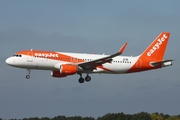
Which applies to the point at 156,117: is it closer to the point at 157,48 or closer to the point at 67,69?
the point at 157,48

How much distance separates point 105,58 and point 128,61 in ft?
21.6

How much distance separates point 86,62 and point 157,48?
14.6 m

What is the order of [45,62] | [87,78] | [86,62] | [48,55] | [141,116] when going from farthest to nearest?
[141,116], [87,78], [86,62], [48,55], [45,62]

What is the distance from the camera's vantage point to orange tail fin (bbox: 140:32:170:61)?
74.9 metres

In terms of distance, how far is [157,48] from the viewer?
76125 millimetres

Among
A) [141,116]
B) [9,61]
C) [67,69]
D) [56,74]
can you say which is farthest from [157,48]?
[141,116]

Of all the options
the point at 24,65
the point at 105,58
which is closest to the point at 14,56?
the point at 24,65

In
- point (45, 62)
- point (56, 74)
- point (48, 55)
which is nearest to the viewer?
point (45, 62)

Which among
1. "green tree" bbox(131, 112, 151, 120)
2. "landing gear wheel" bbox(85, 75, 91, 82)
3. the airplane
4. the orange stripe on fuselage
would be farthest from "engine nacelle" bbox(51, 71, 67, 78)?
"green tree" bbox(131, 112, 151, 120)

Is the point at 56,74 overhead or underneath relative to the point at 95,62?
underneath

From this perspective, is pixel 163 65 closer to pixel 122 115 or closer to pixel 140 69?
pixel 140 69

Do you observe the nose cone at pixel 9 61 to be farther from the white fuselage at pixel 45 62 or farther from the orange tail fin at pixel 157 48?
the orange tail fin at pixel 157 48

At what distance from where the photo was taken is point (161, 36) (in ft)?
254

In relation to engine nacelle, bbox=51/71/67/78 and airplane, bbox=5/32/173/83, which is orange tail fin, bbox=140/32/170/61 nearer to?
airplane, bbox=5/32/173/83
